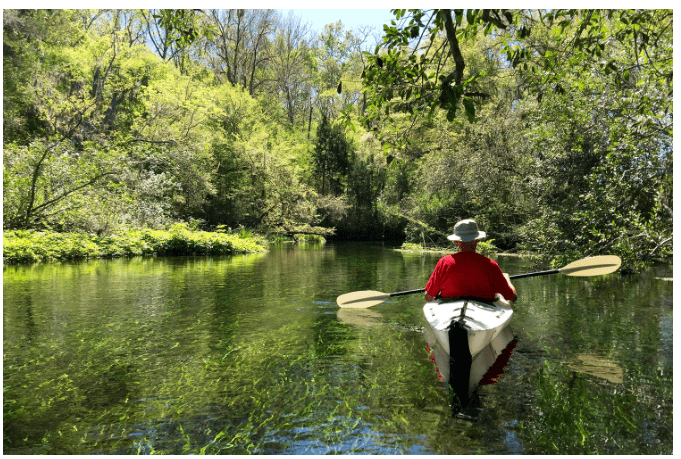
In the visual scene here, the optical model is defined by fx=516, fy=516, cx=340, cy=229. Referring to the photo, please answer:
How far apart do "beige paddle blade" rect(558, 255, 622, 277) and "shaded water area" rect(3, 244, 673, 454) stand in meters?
0.76

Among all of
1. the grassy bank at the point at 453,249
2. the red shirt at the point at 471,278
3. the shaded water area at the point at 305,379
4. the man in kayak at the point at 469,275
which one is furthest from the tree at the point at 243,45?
the red shirt at the point at 471,278

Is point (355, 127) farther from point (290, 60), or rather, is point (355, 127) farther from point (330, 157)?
point (290, 60)

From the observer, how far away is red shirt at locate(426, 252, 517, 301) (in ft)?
18.2

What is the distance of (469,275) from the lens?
5.55 m

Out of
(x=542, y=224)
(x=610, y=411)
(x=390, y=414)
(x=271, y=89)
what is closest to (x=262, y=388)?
(x=390, y=414)

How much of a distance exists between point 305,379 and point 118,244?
14891 millimetres

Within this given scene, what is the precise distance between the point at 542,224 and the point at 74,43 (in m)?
30.1

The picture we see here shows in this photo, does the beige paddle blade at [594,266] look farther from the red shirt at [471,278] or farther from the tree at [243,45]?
the tree at [243,45]

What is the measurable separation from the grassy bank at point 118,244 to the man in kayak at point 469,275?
13491 millimetres

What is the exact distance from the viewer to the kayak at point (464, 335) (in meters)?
4.70

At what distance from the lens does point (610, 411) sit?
160 inches

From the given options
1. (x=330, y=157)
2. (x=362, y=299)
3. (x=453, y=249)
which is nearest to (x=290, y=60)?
(x=330, y=157)

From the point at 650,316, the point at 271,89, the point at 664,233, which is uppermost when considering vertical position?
the point at 271,89

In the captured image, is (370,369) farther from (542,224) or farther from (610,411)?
(542,224)
